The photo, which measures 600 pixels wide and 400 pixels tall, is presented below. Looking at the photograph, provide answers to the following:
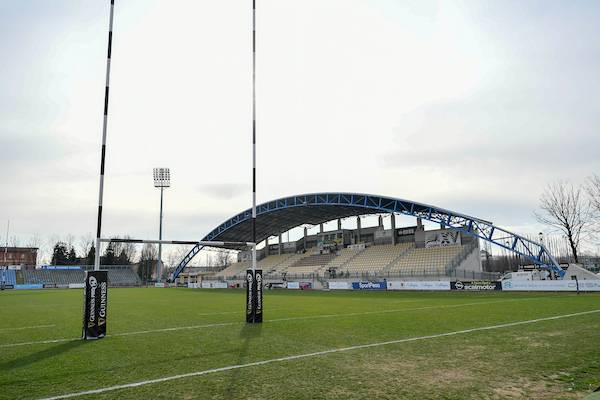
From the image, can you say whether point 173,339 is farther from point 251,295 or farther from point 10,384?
point 10,384

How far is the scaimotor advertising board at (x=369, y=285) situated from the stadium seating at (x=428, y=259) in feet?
11.1

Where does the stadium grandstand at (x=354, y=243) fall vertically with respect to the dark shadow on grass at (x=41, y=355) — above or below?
above

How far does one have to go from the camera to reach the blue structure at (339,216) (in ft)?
141

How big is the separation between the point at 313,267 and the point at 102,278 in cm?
4979

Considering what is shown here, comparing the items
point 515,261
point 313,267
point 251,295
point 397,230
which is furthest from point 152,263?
point 251,295

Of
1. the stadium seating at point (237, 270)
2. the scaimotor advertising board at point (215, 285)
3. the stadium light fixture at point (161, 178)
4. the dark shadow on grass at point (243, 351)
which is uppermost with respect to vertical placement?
the stadium light fixture at point (161, 178)

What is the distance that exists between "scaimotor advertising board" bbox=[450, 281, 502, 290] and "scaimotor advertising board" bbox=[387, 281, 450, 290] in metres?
0.98

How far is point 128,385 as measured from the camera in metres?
6.37

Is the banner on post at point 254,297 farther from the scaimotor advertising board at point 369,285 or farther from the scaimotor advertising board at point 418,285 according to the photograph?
the scaimotor advertising board at point 369,285

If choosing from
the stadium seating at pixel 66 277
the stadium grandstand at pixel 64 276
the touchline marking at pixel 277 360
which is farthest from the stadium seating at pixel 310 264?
the touchline marking at pixel 277 360

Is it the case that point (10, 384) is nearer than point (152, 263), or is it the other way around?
point (10, 384)

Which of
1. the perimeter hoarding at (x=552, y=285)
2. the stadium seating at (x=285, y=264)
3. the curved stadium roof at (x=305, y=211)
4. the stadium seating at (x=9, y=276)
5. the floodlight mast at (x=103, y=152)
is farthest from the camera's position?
the stadium seating at (x=9, y=276)

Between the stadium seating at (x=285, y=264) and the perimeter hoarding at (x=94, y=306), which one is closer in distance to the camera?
the perimeter hoarding at (x=94, y=306)

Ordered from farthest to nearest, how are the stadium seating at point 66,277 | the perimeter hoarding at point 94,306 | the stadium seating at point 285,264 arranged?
the stadium seating at point 66,277, the stadium seating at point 285,264, the perimeter hoarding at point 94,306
